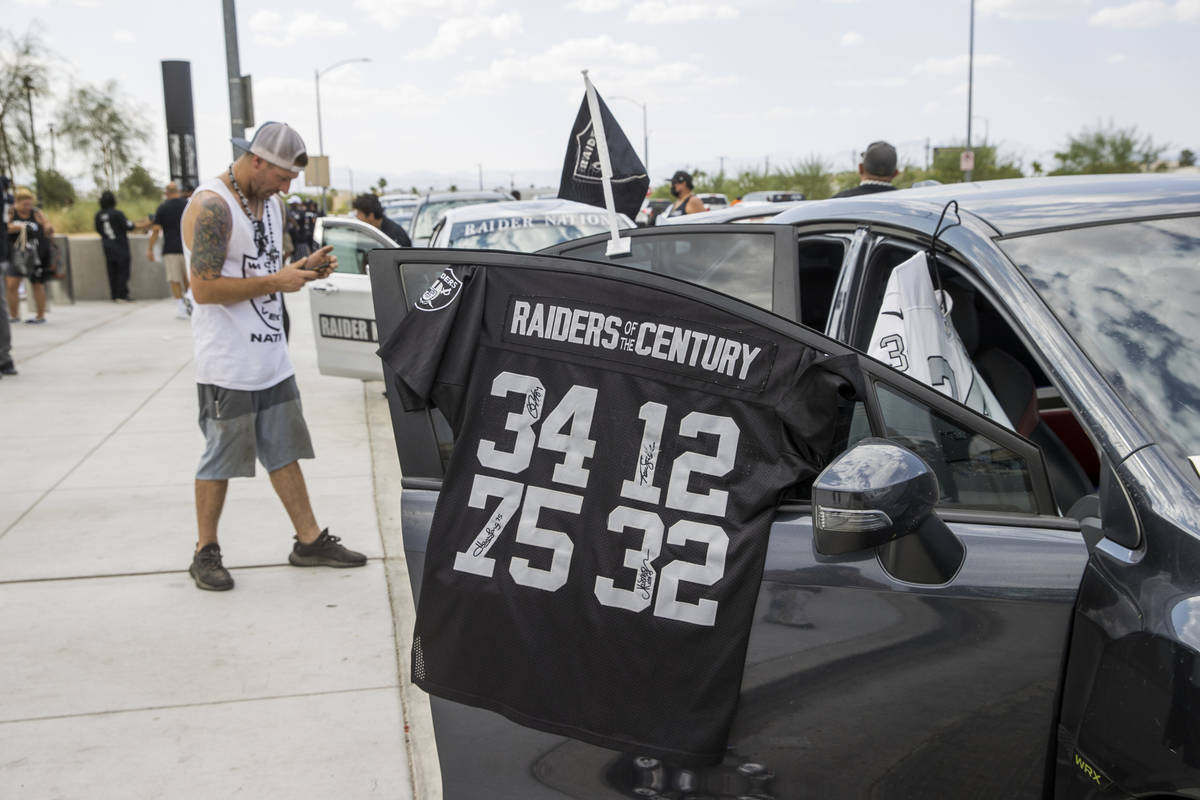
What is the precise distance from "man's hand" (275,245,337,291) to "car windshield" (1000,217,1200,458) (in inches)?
115

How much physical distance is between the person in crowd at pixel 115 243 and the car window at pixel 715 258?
15.9 meters

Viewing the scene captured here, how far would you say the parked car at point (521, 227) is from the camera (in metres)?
8.48

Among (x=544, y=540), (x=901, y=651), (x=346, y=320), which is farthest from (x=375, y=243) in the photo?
(x=901, y=651)

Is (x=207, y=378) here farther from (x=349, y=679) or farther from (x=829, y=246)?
(x=829, y=246)

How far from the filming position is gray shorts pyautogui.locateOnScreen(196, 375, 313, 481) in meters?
4.67

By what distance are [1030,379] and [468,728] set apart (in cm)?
185

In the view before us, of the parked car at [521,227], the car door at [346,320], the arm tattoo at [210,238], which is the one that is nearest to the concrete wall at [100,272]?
the car door at [346,320]

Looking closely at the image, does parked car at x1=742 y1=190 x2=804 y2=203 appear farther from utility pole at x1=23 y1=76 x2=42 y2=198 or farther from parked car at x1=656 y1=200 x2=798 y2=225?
parked car at x1=656 y1=200 x2=798 y2=225

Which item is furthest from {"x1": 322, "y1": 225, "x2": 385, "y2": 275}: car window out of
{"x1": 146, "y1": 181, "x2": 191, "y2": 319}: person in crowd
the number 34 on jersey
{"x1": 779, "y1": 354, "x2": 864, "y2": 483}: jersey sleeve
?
{"x1": 779, "y1": 354, "x2": 864, "y2": 483}: jersey sleeve

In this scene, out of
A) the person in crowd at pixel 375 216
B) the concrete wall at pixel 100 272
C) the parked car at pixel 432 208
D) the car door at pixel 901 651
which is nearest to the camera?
the car door at pixel 901 651

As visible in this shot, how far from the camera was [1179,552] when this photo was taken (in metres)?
1.73

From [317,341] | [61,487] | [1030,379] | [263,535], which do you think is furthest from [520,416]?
[317,341]

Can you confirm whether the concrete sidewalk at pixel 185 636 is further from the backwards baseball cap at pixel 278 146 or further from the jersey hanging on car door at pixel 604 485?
the backwards baseball cap at pixel 278 146

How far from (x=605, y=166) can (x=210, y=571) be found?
277 cm
